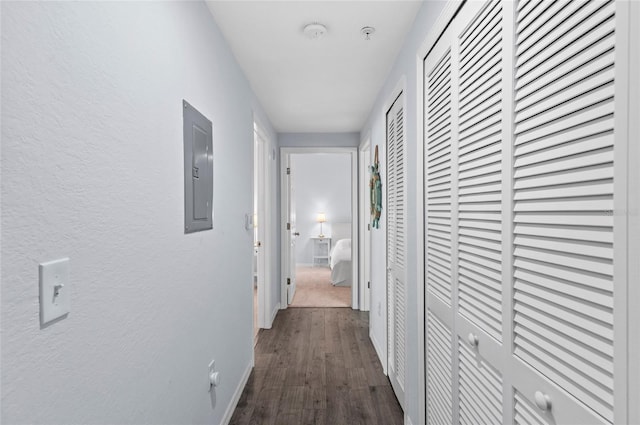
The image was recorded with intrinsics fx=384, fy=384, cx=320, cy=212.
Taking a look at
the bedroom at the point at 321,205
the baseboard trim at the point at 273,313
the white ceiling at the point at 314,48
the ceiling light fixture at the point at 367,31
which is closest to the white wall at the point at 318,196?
the bedroom at the point at 321,205

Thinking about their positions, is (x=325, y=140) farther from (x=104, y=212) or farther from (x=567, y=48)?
(x=567, y=48)

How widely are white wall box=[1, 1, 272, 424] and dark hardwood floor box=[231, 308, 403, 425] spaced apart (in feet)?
2.34

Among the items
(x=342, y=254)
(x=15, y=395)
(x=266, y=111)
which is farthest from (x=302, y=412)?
(x=342, y=254)

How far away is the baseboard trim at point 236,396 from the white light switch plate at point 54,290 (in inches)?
65.0

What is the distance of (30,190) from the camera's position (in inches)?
30.0

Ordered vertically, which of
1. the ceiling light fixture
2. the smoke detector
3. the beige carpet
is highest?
the ceiling light fixture

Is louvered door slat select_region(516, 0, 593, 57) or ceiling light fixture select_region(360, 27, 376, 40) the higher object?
ceiling light fixture select_region(360, 27, 376, 40)

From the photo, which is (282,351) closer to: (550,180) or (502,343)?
(502,343)

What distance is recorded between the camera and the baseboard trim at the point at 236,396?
2.27 metres

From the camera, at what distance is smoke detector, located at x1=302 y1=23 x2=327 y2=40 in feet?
6.81

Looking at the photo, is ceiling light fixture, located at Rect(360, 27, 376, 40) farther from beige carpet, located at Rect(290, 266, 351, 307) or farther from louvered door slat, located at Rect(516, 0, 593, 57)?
beige carpet, located at Rect(290, 266, 351, 307)

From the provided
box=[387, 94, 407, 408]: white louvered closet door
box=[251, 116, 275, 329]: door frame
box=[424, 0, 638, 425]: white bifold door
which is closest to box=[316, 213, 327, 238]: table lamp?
box=[251, 116, 275, 329]: door frame

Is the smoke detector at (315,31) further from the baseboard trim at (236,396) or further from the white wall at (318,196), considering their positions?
the white wall at (318,196)

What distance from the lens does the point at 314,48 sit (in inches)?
94.0
